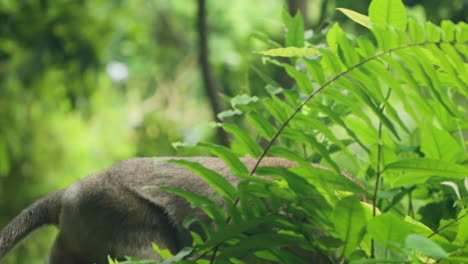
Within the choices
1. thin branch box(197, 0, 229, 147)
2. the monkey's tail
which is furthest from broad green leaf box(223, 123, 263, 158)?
thin branch box(197, 0, 229, 147)

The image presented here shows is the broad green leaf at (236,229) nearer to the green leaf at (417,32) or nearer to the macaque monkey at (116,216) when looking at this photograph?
the green leaf at (417,32)

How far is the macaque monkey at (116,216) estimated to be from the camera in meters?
2.47

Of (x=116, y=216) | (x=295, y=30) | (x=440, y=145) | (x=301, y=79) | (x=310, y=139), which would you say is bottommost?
(x=116, y=216)

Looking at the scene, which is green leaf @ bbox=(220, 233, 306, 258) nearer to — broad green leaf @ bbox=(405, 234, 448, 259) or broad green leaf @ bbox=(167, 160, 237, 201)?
broad green leaf @ bbox=(167, 160, 237, 201)

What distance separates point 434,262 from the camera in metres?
1.47

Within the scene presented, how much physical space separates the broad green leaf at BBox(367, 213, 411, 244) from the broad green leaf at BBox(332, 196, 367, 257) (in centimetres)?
8

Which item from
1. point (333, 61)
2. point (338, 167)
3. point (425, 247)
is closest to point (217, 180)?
point (338, 167)

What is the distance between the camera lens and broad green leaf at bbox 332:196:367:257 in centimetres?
137

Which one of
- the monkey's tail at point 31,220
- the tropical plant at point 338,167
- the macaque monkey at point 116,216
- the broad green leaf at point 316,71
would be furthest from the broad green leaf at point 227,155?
the monkey's tail at point 31,220

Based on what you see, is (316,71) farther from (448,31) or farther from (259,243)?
(259,243)

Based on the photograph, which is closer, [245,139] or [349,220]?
[349,220]

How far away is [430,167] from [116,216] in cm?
138

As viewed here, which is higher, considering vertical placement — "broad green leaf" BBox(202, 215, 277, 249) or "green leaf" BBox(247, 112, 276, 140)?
"green leaf" BBox(247, 112, 276, 140)

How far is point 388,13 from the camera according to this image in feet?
5.10
